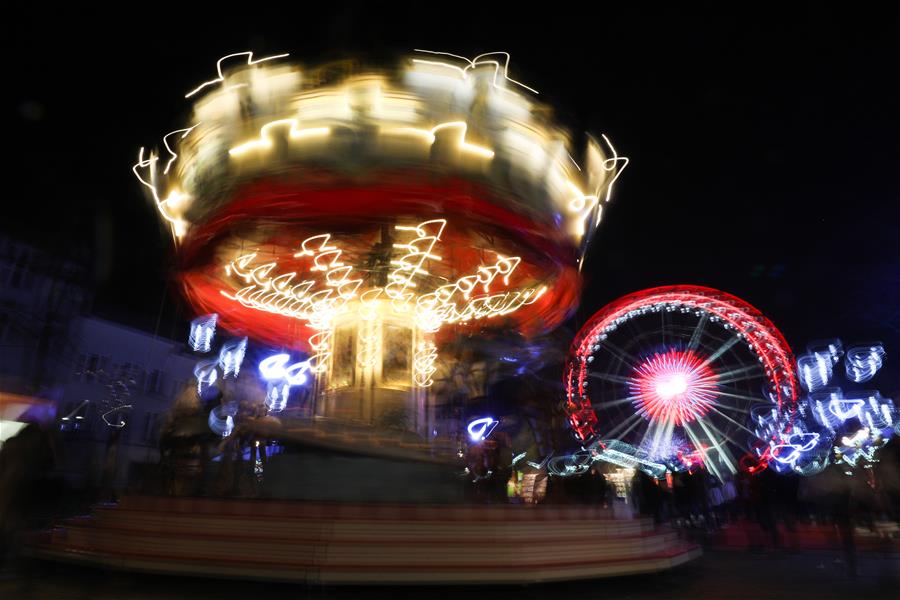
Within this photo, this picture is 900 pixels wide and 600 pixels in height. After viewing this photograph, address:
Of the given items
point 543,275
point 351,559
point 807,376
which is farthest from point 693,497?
point 807,376

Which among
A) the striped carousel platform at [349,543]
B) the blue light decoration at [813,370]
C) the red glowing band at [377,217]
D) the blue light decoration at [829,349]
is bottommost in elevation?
the striped carousel platform at [349,543]

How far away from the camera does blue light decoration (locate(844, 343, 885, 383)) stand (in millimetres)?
32062

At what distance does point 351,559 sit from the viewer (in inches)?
224

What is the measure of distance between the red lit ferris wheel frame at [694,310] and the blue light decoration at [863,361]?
16.5 m

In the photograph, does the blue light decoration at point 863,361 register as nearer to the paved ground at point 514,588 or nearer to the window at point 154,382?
the paved ground at point 514,588

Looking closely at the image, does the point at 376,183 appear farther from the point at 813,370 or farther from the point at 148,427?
the point at 813,370

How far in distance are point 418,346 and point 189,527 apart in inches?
261


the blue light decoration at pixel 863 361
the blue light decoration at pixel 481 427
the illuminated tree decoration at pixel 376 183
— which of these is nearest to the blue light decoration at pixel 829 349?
the blue light decoration at pixel 863 361

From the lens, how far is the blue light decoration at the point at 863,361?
32062mm

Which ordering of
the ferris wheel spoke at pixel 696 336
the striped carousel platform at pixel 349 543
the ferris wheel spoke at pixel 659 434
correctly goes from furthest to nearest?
the ferris wheel spoke at pixel 659 434 < the ferris wheel spoke at pixel 696 336 < the striped carousel platform at pixel 349 543

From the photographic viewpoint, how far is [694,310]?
21828 mm

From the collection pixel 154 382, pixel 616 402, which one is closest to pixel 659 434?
pixel 616 402

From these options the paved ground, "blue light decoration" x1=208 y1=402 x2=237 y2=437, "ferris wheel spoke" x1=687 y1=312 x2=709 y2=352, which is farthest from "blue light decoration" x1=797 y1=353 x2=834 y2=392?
"blue light decoration" x1=208 y1=402 x2=237 y2=437

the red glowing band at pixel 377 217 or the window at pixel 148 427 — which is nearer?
the red glowing band at pixel 377 217
